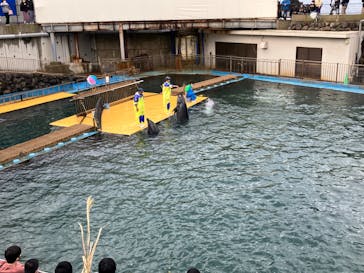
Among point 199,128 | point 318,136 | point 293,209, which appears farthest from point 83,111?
point 293,209

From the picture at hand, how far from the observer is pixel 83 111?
60.7ft

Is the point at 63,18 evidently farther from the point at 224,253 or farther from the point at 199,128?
the point at 224,253

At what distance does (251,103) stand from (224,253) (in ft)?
42.4

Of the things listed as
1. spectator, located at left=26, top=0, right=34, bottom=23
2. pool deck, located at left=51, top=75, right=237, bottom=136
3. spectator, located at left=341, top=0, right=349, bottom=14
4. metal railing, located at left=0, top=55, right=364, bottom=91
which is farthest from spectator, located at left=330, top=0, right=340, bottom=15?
spectator, located at left=26, top=0, right=34, bottom=23

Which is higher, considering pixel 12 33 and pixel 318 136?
pixel 12 33

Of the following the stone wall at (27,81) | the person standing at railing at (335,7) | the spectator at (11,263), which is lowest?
the spectator at (11,263)

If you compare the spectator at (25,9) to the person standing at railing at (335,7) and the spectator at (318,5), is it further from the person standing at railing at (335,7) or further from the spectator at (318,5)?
the person standing at railing at (335,7)

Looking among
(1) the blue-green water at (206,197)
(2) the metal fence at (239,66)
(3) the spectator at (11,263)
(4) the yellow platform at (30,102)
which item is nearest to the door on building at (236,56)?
(2) the metal fence at (239,66)

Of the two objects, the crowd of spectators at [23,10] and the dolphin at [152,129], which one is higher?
the crowd of spectators at [23,10]

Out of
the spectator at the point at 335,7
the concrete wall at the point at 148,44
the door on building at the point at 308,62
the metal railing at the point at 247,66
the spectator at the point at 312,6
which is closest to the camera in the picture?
the metal railing at the point at 247,66

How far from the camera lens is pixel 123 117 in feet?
59.9

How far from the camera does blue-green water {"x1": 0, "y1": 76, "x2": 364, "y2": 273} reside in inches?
324

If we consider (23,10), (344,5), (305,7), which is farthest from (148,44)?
(344,5)

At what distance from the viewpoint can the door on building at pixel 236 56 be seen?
28969 mm
